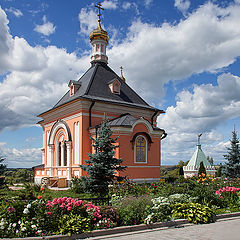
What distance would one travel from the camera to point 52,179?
20.5 meters

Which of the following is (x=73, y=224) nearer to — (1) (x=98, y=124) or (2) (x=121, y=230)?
(2) (x=121, y=230)

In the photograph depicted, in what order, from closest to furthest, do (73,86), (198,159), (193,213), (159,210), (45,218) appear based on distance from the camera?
1. (45,218)
2. (159,210)
3. (193,213)
4. (73,86)
5. (198,159)

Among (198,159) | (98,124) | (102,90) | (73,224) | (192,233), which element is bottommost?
(192,233)

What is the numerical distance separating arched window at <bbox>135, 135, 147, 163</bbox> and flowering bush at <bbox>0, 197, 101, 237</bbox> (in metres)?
11.0

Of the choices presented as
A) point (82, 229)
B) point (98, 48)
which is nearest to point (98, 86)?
point (98, 48)

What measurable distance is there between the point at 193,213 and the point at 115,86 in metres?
14.7

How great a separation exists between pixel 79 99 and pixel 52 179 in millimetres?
6565

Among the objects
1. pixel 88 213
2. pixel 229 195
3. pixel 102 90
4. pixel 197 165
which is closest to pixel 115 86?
pixel 102 90

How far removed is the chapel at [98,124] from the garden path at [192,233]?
964cm

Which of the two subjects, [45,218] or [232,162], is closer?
[45,218]

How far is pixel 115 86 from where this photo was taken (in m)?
21.7

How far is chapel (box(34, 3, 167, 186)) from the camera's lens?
18.0 meters

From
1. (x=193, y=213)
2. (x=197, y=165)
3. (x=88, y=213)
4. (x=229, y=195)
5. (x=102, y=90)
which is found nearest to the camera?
(x=88, y=213)

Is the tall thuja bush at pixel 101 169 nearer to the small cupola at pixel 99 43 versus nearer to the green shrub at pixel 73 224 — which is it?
the green shrub at pixel 73 224
